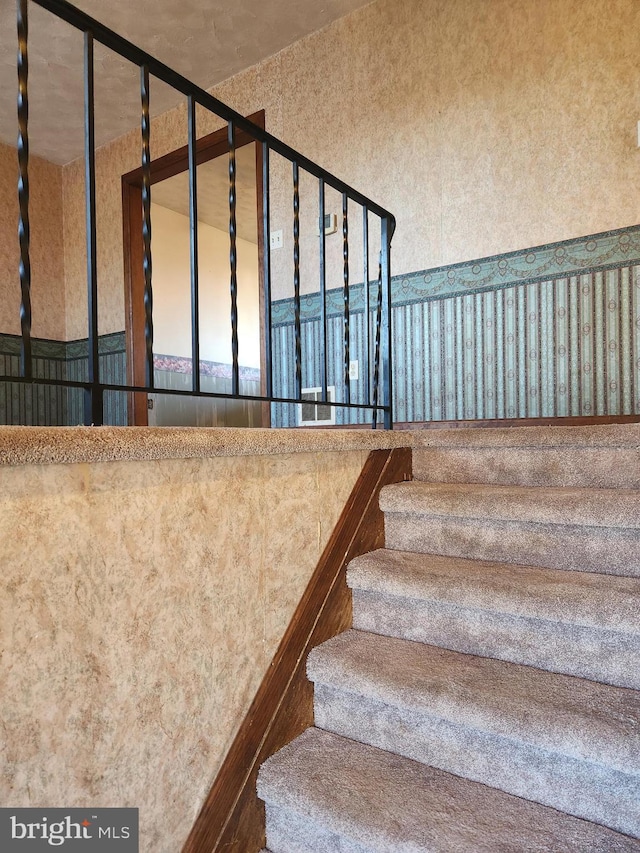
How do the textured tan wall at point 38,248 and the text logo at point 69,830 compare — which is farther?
the textured tan wall at point 38,248

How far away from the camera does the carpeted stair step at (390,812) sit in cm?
88

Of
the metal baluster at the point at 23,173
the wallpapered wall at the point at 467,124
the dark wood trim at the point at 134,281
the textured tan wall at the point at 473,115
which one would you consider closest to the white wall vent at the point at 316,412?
the wallpapered wall at the point at 467,124

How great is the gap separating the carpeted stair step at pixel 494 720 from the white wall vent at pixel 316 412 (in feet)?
6.66

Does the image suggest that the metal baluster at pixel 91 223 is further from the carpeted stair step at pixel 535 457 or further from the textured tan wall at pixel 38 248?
the textured tan wall at pixel 38 248

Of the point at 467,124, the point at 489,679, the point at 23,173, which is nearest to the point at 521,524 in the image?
the point at 489,679

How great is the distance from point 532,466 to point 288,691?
89 centimetres

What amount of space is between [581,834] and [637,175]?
2.47m

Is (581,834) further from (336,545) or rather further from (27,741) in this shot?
(27,741)

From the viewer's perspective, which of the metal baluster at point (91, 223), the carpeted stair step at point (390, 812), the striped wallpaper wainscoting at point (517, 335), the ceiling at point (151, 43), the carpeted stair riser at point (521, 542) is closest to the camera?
the carpeted stair step at point (390, 812)

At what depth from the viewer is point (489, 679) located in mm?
1091

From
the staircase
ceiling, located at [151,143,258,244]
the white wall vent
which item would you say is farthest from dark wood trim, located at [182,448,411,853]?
ceiling, located at [151,143,258,244]

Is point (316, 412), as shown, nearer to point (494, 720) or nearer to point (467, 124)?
point (467, 124)

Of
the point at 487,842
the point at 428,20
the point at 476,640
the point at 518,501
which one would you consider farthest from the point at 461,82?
the point at 487,842

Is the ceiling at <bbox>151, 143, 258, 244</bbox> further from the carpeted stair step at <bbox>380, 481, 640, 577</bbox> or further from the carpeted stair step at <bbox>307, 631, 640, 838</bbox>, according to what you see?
the carpeted stair step at <bbox>307, 631, 640, 838</bbox>
